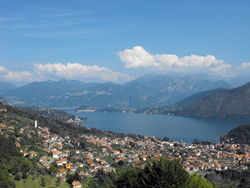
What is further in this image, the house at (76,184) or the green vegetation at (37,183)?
the house at (76,184)

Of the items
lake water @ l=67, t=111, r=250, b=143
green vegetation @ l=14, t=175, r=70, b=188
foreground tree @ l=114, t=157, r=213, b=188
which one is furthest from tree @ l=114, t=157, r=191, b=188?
lake water @ l=67, t=111, r=250, b=143

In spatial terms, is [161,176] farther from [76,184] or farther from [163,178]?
[76,184]

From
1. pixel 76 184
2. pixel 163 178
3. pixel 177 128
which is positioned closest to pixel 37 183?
pixel 76 184

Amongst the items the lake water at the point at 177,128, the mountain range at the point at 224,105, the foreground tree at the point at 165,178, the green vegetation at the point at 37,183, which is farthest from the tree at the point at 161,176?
the mountain range at the point at 224,105

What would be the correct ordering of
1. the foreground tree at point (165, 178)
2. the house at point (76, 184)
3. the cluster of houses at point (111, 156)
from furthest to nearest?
the cluster of houses at point (111, 156) → the house at point (76, 184) → the foreground tree at point (165, 178)

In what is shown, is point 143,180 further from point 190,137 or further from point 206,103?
point 206,103

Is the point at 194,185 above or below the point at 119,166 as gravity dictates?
above

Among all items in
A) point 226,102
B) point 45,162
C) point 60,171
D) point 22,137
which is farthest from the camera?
point 226,102

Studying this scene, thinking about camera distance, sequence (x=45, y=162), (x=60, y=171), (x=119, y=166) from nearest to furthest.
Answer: (x=60, y=171), (x=45, y=162), (x=119, y=166)

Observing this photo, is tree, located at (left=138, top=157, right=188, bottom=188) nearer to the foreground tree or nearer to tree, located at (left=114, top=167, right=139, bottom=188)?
the foreground tree

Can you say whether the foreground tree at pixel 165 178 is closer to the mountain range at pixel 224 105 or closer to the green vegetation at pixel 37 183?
the green vegetation at pixel 37 183

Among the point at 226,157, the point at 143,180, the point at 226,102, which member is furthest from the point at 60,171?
the point at 226,102
